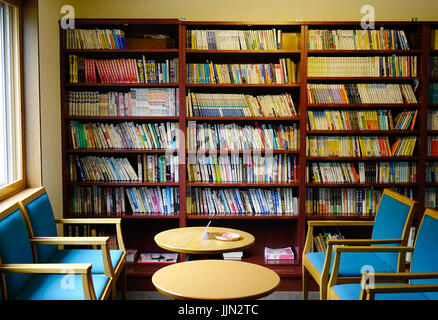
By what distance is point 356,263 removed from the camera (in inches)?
129

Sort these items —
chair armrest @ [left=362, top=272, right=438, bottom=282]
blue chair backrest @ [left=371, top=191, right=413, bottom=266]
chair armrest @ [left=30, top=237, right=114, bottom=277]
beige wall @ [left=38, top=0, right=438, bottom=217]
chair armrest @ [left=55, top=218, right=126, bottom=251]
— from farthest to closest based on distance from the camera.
A: 1. beige wall @ [left=38, top=0, right=438, bottom=217]
2. chair armrest @ [left=55, top=218, right=126, bottom=251]
3. blue chair backrest @ [left=371, top=191, right=413, bottom=266]
4. chair armrest @ [left=30, top=237, right=114, bottom=277]
5. chair armrest @ [left=362, top=272, right=438, bottom=282]

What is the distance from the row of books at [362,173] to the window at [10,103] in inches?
95.2

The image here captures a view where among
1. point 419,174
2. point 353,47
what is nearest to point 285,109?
point 353,47

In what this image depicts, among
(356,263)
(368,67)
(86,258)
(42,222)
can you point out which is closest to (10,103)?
(42,222)

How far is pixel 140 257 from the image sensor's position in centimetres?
447

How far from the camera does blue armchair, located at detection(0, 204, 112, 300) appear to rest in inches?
102

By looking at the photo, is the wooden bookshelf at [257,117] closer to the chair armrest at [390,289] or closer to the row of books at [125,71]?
the row of books at [125,71]

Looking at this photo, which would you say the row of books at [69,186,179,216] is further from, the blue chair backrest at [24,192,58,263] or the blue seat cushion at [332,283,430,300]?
the blue seat cushion at [332,283,430,300]

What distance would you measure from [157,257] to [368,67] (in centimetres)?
250

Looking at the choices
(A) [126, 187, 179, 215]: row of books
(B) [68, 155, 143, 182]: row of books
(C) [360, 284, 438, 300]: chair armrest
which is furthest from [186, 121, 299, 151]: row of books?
(C) [360, 284, 438, 300]: chair armrest

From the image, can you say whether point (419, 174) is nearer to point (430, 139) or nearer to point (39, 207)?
point (430, 139)

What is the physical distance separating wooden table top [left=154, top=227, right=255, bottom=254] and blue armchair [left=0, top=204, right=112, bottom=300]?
544mm

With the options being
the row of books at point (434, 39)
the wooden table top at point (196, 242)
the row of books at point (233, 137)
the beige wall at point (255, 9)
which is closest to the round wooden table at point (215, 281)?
the wooden table top at point (196, 242)
